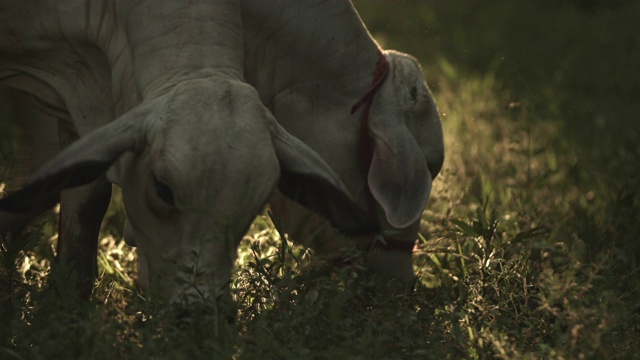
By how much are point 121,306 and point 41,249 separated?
790mm

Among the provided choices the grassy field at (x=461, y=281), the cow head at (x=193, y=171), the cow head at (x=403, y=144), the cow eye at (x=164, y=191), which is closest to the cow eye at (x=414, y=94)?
the cow head at (x=403, y=144)

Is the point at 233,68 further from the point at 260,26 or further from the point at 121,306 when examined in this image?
the point at 121,306

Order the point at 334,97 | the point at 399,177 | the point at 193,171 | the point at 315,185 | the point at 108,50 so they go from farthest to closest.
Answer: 1. the point at 334,97
2. the point at 108,50
3. the point at 399,177
4. the point at 315,185
5. the point at 193,171

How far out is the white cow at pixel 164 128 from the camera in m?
3.77

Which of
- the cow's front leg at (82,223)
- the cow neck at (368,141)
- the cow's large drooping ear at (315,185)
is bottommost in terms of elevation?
the cow's front leg at (82,223)

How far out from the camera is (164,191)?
12.5ft

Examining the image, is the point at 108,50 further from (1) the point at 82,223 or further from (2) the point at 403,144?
(2) the point at 403,144

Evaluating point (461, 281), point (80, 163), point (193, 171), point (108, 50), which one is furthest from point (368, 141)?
point (80, 163)

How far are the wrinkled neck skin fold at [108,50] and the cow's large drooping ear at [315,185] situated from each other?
1.00 ft

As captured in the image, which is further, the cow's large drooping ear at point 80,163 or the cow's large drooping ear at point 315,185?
the cow's large drooping ear at point 315,185

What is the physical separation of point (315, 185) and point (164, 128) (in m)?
0.50

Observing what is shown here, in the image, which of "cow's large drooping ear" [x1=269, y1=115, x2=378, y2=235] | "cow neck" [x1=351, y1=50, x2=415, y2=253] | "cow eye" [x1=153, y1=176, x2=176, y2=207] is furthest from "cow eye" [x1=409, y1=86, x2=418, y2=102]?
"cow eye" [x1=153, y1=176, x2=176, y2=207]

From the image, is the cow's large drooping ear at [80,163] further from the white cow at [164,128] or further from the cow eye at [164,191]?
the cow eye at [164,191]

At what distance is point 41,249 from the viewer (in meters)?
5.29
